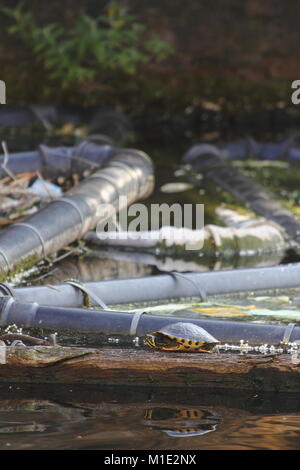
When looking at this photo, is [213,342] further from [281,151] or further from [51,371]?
[281,151]

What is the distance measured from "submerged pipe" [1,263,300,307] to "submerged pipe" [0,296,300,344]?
0.95 ft

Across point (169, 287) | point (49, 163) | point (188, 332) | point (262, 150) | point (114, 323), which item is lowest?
point (262, 150)

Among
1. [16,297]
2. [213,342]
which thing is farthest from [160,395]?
[16,297]

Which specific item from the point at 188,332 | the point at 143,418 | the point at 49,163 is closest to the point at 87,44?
the point at 49,163

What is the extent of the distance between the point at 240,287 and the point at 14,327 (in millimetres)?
1730

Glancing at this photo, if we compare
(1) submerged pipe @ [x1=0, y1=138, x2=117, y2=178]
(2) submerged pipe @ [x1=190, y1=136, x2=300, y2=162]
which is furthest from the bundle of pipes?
(1) submerged pipe @ [x1=0, y1=138, x2=117, y2=178]

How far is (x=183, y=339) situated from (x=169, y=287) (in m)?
1.33

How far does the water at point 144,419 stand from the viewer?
368 cm

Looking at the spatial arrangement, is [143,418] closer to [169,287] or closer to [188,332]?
[188,332]

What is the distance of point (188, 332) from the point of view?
181 inches

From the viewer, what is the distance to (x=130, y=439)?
12.2 ft

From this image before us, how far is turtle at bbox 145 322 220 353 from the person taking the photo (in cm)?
455

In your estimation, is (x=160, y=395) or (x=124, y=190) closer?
(x=160, y=395)

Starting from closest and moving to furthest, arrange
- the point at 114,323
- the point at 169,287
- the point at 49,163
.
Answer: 1. the point at 114,323
2. the point at 169,287
3. the point at 49,163
